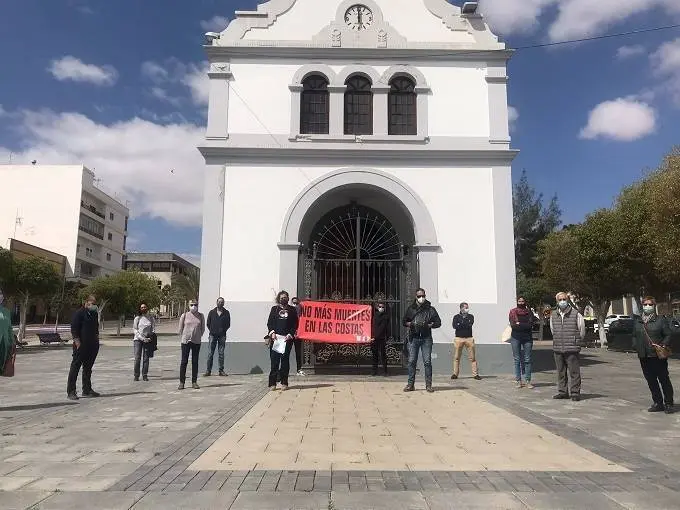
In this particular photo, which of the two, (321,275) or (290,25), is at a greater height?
(290,25)

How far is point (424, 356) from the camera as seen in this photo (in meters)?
9.80

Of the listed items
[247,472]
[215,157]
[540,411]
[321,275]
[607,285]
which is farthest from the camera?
[607,285]

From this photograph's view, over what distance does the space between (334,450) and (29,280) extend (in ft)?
75.0

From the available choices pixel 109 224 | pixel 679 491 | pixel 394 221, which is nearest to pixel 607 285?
pixel 394 221

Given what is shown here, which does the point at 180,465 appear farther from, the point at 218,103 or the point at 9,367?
the point at 218,103

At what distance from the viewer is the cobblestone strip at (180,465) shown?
4.29 metres

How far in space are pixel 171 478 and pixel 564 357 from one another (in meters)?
6.92

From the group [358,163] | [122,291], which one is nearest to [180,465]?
[358,163]

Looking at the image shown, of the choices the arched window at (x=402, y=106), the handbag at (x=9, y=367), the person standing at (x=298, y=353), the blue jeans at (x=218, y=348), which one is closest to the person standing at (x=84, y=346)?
the handbag at (x=9, y=367)

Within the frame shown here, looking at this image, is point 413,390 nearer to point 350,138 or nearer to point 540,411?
point 540,411

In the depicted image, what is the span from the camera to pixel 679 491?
425 centimetres

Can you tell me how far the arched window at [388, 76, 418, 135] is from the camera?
44.5ft

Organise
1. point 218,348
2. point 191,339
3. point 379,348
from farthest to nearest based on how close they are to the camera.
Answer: point 379,348, point 218,348, point 191,339

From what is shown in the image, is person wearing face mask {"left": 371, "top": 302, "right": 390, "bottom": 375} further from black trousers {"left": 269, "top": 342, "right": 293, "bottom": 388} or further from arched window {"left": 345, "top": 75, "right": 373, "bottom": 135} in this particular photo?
arched window {"left": 345, "top": 75, "right": 373, "bottom": 135}
